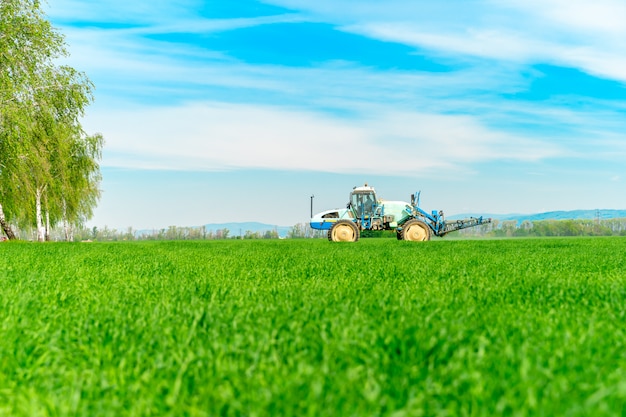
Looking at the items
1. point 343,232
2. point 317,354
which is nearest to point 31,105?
point 343,232

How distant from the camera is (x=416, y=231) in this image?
36.2m

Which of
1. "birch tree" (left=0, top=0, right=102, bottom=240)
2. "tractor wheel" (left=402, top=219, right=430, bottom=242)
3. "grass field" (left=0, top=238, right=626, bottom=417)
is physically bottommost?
"grass field" (left=0, top=238, right=626, bottom=417)

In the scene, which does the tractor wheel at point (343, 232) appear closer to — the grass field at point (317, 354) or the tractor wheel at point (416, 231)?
the tractor wheel at point (416, 231)

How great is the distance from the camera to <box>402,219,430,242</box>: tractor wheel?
3603 centimetres

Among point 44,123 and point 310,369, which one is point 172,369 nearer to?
point 310,369

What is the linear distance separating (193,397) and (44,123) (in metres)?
37.2

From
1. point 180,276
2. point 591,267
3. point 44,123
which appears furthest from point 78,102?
point 591,267

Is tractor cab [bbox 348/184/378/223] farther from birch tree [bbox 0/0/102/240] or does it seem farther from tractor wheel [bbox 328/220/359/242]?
birch tree [bbox 0/0/102/240]

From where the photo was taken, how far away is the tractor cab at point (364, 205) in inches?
1416

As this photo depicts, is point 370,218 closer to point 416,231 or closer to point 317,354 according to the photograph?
point 416,231

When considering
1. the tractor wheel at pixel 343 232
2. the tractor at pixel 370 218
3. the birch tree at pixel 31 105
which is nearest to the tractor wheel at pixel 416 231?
the tractor at pixel 370 218

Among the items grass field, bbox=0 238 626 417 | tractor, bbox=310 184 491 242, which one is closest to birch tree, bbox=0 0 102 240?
tractor, bbox=310 184 491 242

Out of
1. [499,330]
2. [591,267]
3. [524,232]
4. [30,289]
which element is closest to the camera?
[499,330]

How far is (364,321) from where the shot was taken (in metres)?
5.11
